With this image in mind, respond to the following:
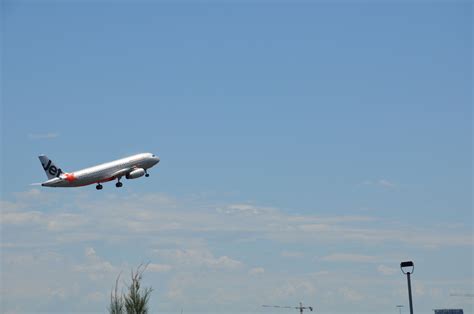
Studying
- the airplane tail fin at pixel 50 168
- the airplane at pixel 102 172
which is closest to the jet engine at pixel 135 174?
the airplane at pixel 102 172

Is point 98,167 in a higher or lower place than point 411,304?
higher

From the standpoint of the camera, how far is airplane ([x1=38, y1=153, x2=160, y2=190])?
15725cm

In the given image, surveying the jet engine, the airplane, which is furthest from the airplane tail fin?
the jet engine

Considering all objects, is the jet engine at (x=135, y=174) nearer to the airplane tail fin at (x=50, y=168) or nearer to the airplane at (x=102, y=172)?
the airplane at (x=102, y=172)

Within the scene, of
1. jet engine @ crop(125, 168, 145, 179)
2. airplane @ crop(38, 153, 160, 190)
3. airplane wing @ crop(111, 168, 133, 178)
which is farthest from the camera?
jet engine @ crop(125, 168, 145, 179)

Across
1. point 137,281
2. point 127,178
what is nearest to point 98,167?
point 127,178

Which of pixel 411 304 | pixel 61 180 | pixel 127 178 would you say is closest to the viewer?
pixel 411 304

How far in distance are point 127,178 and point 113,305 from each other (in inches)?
4272

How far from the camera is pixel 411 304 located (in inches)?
2336

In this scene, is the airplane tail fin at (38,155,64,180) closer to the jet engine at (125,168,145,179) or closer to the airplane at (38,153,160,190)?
the airplane at (38,153,160,190)

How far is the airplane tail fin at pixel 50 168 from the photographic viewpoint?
15788 centimetres

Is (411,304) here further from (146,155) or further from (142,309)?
(146,155)

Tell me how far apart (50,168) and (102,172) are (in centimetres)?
1012

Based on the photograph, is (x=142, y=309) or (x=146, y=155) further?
(x=146, y=155)
